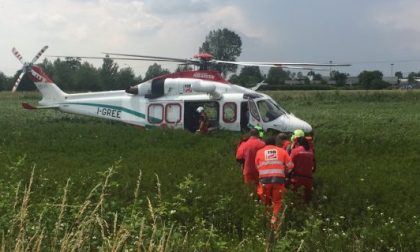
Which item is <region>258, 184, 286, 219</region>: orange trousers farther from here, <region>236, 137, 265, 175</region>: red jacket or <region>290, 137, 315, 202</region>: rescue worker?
<region>236, 137, 265, 175</region>: red jacket

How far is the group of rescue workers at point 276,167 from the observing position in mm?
9305

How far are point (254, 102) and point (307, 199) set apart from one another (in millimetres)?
8565

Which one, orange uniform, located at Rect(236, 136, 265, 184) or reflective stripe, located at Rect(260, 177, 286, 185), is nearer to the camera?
reflective stripe, located at Rect(260, 177, 286, 185)

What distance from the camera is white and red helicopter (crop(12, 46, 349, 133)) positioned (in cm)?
1805

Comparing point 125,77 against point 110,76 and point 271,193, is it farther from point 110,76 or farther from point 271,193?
point 271,193

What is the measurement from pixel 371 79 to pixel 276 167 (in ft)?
272

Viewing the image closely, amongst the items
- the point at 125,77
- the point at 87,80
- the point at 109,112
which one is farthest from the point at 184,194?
the point at 87,80

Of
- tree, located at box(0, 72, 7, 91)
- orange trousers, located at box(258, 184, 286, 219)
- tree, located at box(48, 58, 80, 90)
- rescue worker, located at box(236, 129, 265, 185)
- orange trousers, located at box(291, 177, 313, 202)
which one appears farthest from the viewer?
tree, located at box(0, 72, 7, 91)

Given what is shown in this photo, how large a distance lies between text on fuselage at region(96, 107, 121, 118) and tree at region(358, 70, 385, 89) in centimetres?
6524

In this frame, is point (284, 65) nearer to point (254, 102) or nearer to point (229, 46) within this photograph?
point (254, 102)

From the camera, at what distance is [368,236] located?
6.90 m

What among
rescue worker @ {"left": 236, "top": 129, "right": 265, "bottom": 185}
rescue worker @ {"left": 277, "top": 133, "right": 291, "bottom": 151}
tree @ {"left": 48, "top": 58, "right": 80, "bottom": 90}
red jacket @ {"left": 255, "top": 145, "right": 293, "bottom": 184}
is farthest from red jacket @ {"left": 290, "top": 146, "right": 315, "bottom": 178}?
tree @ {"left": 48, "top": 58, "right": 80, "bottom": 90}

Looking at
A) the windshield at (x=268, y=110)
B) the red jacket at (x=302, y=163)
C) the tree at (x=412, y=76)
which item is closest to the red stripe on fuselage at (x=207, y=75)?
the windshield at (x=268, y=110)

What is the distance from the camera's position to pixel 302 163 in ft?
32.2
